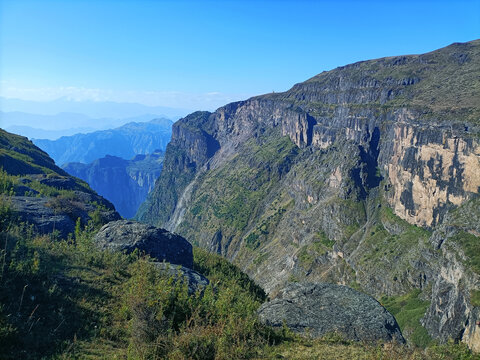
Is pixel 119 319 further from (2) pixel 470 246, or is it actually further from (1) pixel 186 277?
(2) pixel 470 246

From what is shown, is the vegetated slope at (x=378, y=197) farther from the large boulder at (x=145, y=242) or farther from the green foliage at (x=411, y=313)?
the large boulder at (x=145, y=242)

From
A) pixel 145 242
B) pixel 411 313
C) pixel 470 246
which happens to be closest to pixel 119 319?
pixel 145 242

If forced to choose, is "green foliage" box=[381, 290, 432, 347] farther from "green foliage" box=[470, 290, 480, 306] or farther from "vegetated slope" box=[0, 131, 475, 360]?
"vegetated slope" box=[0, 131, 475, 360]

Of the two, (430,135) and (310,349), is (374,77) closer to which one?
(430,135)

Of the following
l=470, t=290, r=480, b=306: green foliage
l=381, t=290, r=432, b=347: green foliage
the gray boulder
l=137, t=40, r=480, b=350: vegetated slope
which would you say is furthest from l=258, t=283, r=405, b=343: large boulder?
l=381, t=290, r=432, b=347: green foliage

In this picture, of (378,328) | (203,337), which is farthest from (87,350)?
(378,328)

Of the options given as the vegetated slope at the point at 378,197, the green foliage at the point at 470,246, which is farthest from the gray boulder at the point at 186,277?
the green foliage at the point at 470,246
